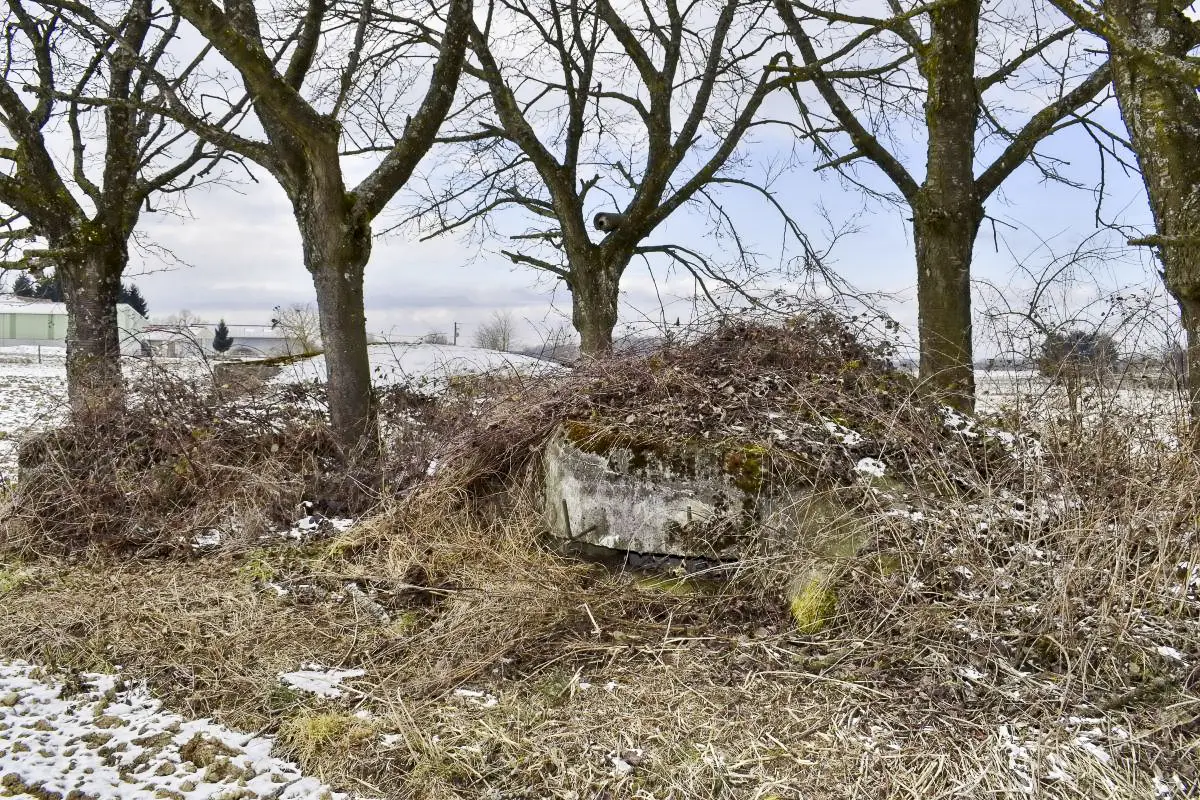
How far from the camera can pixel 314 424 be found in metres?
6.86

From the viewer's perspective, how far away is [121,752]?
3.25 meters

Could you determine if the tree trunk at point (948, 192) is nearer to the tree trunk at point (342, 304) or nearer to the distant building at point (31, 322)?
the tree trunk at point (342, 304)

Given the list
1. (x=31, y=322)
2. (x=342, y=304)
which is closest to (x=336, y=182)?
(x=342, y=304)

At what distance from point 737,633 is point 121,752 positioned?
2.68 meters

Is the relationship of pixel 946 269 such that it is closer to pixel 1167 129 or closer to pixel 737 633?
pixel 1167 129

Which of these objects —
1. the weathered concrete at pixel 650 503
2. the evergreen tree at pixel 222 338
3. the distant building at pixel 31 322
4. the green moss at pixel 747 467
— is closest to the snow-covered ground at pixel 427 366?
the weathered concrete at pixel 650 503

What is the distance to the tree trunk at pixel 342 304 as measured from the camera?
665 cm

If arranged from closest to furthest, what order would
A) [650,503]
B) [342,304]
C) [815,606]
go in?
[815,606], [650,503], [342,304]

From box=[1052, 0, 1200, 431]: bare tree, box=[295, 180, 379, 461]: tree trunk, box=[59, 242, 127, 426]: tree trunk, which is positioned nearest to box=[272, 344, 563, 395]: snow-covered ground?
box=[295, 180, 379, 461]: tree trunk

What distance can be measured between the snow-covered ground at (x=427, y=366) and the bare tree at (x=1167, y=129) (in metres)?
4.33

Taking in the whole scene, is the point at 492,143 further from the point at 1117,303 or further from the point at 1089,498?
the point at 1089,498

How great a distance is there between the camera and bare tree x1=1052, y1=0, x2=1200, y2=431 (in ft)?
16.9

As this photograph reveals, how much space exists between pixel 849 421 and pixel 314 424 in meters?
4.45

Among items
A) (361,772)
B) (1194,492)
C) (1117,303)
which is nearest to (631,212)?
(1117,303)
